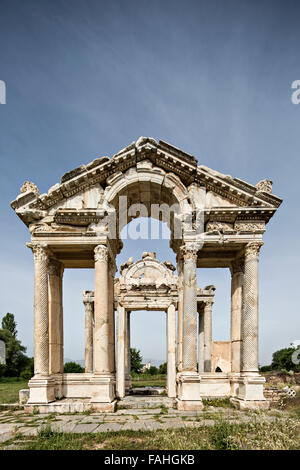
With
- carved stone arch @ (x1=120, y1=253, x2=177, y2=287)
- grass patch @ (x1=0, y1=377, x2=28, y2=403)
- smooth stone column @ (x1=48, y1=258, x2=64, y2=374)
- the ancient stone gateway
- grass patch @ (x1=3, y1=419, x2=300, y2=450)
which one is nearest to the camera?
grass patch @ (x1=3, y1=419, x2=300, y2=450)

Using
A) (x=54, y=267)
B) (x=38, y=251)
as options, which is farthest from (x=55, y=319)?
(x=38, y=251)

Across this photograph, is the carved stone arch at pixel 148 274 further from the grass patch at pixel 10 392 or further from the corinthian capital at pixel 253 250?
the grass patch at pixel 10 392

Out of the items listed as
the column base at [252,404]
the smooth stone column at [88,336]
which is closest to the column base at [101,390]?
the column base at [252,404]

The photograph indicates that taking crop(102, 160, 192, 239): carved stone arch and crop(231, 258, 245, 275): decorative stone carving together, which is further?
crop(231, 258, 245, 275): decorative stone carving

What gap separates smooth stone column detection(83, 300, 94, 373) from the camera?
21859 millimetres

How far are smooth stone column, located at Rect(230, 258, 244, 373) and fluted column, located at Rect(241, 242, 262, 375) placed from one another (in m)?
1.04

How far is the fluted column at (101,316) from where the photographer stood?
1311 centimetres

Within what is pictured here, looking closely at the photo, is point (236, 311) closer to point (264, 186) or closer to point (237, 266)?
point (237, 266)

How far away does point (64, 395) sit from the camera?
14500 mm

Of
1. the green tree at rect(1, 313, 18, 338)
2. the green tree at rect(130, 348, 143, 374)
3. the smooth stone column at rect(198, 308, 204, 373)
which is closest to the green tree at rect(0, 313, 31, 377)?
the green tree at rect(1, 313, 18, 338)

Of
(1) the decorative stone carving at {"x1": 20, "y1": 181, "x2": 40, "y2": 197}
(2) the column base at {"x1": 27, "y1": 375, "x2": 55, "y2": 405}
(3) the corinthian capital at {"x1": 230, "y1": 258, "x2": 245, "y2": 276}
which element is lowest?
(2) the column base at {"x1": 27, "y1": 375, "x2": 55, "y2": 405}

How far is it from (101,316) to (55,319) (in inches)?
123

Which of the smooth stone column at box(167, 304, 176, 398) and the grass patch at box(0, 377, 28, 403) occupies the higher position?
the smooth stone column at box(167, 304, 176, 398)

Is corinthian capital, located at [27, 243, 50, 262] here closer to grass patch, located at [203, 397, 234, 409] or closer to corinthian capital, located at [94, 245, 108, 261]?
corinthian capital, located at [94, 245, 108, 261]
